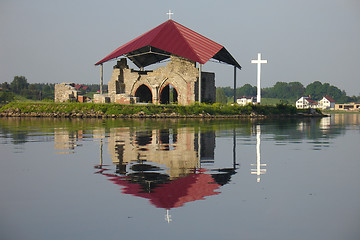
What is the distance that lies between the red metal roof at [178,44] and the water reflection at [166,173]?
106 feet

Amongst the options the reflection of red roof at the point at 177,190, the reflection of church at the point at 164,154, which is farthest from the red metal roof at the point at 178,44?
the reflection of red roof at the point at 177,190

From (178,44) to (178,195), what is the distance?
42045 mm

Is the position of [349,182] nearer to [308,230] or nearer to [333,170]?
[333,170]

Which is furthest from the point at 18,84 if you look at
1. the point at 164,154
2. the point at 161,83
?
the point at 164,154

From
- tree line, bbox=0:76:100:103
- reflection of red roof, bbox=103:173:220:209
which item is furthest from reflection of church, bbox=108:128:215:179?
tree line, bbox=0:76:100:103

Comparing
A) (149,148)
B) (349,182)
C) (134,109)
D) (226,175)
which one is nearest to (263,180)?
(226,175)

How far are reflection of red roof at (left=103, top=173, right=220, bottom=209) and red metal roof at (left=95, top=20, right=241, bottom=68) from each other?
123 feet

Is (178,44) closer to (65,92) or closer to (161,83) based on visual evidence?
(161,83)

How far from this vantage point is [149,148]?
14891 mm

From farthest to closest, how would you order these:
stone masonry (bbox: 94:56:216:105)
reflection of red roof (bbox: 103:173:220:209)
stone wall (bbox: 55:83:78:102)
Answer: stone wall (bbox: 55:83:78:102) → stone masonry (bbox: 94:56:216:105) → reflection of red roof (bbox: 103:173:220:209)

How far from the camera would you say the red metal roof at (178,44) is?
46938 mm

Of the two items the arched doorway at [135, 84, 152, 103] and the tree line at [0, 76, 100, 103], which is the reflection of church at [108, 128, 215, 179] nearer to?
the arched doorway at [135, 84, 152, 103]

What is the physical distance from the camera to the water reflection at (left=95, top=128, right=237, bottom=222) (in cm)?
762

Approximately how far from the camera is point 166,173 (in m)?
9.77
